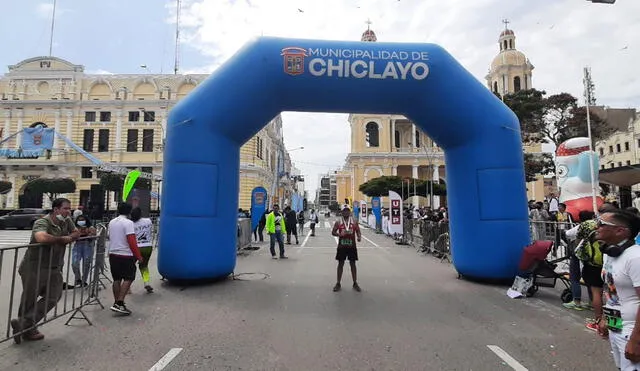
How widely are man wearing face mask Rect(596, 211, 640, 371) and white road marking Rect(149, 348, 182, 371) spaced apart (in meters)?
3.92

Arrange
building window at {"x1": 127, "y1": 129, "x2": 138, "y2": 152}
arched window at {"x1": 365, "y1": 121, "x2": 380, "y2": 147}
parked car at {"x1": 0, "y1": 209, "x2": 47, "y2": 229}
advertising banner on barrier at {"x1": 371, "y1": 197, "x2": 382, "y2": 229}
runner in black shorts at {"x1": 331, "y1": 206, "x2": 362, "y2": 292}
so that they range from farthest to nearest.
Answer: arched window at {"x1": 365, "y1": 121, "x2": 380, "y2": 147}
building window at {"x1": 127, "y1": 129, "x2": 138, "y2": 152}
advertising banner on barrier at {"x1": 371, "y1": 197, "x2": 382, "y2": 229}
parked car at {"x1": 0, "y1": 209, "x2": 47, "y2": 229}
runner in black shorts at {"x1": 331, "y1": 206, "x2": 362, "y2": 292}

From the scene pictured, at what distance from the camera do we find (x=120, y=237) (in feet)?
20.3

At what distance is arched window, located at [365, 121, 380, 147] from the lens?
217ft

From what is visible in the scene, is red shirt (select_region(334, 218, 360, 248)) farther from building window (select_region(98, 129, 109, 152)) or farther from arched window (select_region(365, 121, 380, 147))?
arched window (select_region(365, 121, 380, 147))

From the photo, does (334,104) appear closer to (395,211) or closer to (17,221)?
(395,211)

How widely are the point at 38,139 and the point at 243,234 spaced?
17255 millimetres

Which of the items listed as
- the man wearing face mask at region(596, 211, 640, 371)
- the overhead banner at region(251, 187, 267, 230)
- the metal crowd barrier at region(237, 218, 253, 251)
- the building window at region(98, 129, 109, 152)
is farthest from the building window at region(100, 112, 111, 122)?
the man wearing face mask at region(596, 211, 640, 371)

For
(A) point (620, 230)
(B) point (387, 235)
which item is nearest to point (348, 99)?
(A) point (620, 230)

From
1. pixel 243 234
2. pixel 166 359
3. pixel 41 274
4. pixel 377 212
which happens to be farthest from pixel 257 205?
pixel 166 359

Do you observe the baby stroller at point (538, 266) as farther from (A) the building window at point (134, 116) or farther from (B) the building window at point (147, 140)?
(A) the building window at point (134, 116)

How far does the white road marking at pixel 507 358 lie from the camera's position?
410cm

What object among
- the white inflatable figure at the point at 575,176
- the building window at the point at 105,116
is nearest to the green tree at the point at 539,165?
the white inflatable figure at the point at 575,176

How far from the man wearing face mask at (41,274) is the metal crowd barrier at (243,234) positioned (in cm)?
896

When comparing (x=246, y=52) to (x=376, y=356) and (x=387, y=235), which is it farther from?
(x=387, y=235)
